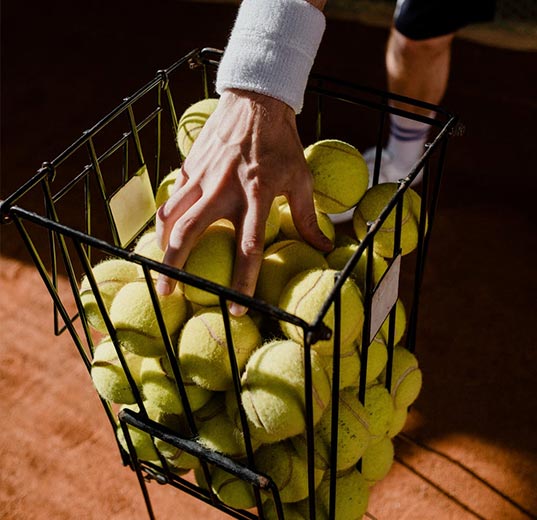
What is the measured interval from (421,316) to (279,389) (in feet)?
2.59

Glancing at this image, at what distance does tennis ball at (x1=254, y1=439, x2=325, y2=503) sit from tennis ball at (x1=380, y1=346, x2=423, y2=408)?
0.59 ft

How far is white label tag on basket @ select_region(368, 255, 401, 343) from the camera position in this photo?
605 mm

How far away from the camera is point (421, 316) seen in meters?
1.30

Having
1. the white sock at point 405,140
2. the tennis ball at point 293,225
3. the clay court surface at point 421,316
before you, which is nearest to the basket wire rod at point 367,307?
the tennis ball at point 293,225

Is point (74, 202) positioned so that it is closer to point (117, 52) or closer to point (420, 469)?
point (117, 52)

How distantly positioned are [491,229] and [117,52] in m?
1.41

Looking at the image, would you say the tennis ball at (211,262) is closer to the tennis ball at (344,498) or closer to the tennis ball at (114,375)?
the tennis ball at (114,375)

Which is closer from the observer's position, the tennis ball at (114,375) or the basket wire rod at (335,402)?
the basket wire rod at (335,402)

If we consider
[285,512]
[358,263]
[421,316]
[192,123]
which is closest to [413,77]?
[421,316]

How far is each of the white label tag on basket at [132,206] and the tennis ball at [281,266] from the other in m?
0.19

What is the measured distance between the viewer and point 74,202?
1604 millimetres

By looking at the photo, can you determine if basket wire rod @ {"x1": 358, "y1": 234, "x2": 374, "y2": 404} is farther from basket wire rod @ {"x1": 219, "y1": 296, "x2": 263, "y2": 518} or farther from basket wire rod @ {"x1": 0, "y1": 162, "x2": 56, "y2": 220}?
basket wire rod @ {"x1": 0, "y1": 162, "x2": 56, "y2": 220}

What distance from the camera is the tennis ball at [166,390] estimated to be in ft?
2.16

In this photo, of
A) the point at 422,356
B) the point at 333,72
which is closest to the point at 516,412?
the point at 422,356
